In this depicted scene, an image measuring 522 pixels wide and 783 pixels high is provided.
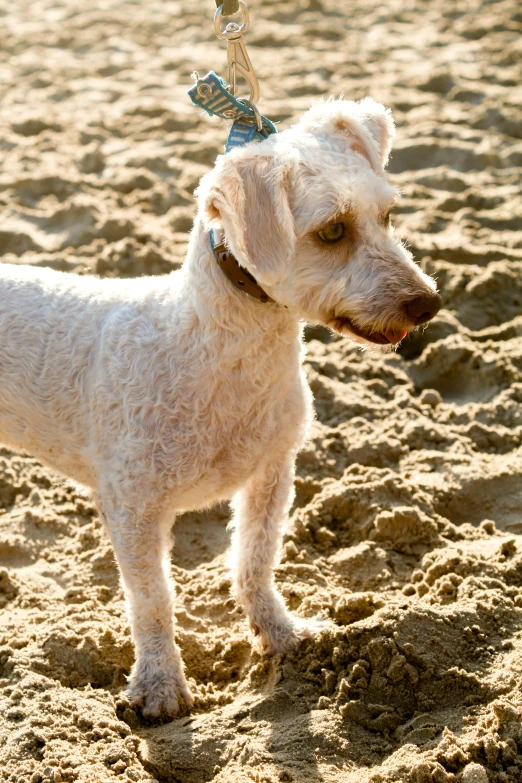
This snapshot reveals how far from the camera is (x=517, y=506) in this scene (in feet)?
12.0

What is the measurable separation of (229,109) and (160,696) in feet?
6.24

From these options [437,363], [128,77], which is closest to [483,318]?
[437,363]

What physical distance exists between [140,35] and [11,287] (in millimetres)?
6692

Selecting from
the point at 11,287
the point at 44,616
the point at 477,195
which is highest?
the point at 11,287

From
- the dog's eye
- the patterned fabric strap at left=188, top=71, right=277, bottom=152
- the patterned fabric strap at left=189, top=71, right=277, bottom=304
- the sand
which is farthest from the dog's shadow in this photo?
the patterned fabric strap at left=188, top=71, right=277, bottom=152

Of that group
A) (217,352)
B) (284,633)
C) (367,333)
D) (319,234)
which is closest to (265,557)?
(284,633)

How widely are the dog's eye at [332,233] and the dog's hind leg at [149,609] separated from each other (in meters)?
1.01

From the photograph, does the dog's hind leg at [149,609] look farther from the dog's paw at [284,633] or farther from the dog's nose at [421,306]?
the dog's nose at [421,306]

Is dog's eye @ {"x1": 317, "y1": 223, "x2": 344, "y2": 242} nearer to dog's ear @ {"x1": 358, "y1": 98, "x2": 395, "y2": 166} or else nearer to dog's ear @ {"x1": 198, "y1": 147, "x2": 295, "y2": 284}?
dog's ear @ {"x1": 198, "y1": 147, "x2": 295, "y2": 284}

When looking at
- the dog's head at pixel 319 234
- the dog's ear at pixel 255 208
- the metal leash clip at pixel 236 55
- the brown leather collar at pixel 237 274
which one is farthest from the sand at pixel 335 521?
the metal leash clip at pixel 236 55

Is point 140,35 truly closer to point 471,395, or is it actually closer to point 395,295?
point 471,395

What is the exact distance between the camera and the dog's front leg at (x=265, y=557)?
10.1ft

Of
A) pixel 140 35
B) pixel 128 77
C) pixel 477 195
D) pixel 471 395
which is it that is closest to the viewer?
pixel 471 395

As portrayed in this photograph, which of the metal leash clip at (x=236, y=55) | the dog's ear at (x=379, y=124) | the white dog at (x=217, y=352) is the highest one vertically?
the metal leash clip at (x=236, y=55)
